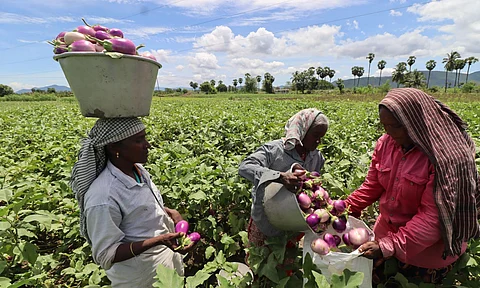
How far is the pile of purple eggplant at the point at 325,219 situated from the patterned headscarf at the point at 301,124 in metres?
0.27

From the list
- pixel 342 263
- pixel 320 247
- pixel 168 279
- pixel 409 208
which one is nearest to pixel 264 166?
pixel 320 247

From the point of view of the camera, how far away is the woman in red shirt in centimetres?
142

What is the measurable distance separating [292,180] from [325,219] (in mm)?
329

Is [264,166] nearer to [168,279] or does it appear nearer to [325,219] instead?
[325,219]

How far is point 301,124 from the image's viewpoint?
202 centimetres

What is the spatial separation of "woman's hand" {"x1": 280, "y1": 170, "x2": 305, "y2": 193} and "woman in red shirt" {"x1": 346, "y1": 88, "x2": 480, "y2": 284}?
48cm

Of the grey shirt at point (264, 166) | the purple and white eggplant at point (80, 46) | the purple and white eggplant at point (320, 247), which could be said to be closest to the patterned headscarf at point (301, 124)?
the grey shirt at point (264, 166)

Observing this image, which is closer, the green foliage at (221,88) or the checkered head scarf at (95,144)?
the checkered head scarf at (95,144)

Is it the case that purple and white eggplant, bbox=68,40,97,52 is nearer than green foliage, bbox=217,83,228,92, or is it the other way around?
purple and white eggplant, bbox=68,40,97,52

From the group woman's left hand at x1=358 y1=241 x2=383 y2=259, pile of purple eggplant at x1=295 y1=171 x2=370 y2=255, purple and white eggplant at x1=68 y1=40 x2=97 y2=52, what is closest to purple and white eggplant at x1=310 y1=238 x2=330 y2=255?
pile of purple eggplant at x1=295 y1=171 x2=370 y2=255

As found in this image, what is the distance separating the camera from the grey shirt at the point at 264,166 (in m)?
1.94

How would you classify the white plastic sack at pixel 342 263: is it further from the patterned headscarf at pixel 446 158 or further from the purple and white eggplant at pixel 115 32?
the purple and white eggplant at pixel 115 32

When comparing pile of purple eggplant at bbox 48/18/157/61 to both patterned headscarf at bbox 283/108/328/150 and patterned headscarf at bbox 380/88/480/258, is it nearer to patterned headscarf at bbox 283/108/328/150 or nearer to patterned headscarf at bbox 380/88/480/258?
patterned headscarf at bbox 283/108/328/150

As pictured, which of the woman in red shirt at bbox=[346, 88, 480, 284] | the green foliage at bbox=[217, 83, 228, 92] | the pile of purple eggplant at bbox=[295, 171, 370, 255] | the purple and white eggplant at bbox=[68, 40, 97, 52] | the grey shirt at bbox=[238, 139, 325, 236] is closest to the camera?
the purple and white eggplant at bbox=[68, 40, 97, 52]
